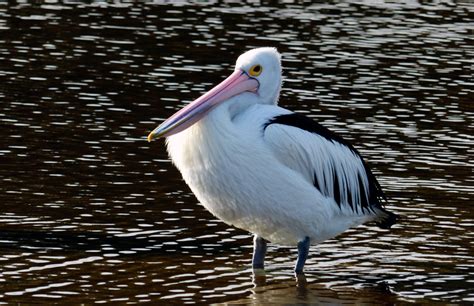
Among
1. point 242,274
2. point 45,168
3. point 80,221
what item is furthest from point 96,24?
point 242,274

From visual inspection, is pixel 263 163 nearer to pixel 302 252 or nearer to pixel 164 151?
pixel 302 252

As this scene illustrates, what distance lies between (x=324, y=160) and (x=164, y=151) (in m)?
3.24

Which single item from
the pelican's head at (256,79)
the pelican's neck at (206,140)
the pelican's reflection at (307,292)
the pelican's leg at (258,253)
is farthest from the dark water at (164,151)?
the pelican's head at (256,79)

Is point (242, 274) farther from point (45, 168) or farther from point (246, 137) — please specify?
point (45, 168)

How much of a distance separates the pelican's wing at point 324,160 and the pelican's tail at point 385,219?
0.04 metres

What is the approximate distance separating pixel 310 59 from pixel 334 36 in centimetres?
141

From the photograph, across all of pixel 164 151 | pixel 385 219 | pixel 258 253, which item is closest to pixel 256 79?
pixel 258 253

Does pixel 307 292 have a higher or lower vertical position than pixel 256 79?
lower

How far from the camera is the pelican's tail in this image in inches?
337

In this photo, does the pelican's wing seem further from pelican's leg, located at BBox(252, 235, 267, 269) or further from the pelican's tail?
pelican's leg, located at BBox(252, 235, 267, 269)

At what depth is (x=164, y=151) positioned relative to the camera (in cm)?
1123

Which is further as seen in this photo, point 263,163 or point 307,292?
point 307,292

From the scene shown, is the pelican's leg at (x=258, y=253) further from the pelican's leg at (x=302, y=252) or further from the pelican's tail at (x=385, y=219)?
the pelican's tail at (x=385, y=219)

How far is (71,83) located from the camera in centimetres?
1336
